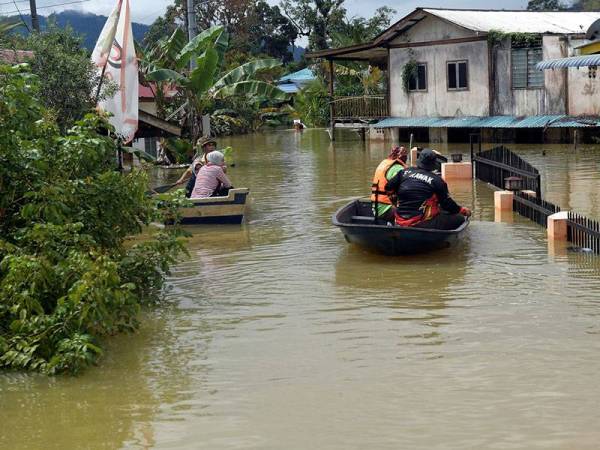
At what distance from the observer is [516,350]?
30.1 ft

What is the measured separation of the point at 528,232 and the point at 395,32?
953 inches

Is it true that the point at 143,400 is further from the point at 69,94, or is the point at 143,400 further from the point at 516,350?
the point at 69,94

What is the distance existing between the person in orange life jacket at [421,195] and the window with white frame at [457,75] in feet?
77.7

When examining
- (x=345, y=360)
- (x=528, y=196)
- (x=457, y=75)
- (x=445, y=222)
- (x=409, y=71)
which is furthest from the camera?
(x=409, y=71)

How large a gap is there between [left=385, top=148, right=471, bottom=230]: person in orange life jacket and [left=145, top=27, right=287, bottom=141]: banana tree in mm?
14877

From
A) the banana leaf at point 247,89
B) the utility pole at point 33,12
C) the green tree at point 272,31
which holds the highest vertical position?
the green tree at point 272,31

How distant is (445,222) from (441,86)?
24.5 metres

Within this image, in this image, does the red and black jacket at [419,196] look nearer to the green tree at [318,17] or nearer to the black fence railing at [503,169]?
the black fence railing at [503,169]

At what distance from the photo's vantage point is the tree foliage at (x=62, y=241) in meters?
8.73

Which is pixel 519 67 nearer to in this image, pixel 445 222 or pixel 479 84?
pixel 479 84

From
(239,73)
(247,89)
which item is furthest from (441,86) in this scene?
(247,89)

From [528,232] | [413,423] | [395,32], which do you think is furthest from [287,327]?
[395,32]

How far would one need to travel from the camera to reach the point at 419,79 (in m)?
38.7

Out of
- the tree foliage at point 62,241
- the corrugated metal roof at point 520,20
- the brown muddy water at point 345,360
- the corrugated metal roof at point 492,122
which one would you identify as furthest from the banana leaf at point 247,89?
the tree foliage at point 62,241
